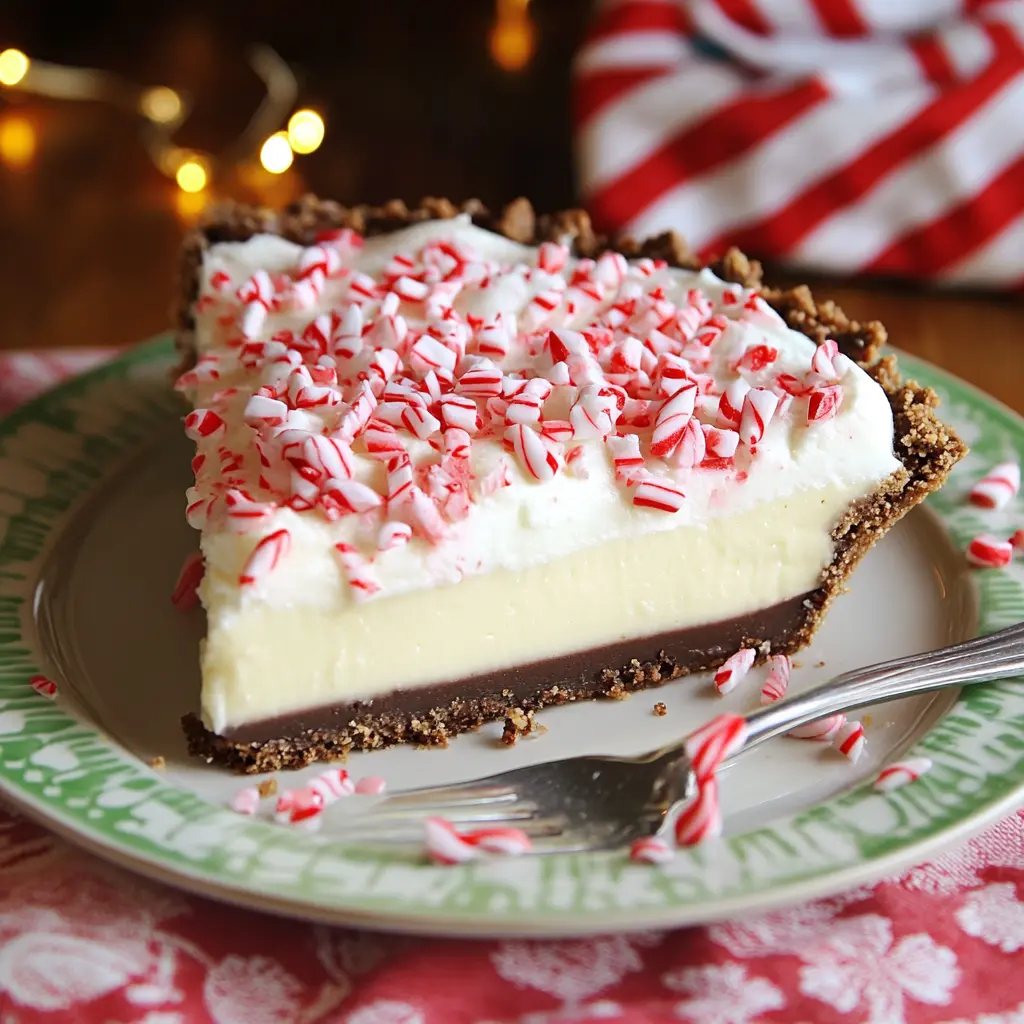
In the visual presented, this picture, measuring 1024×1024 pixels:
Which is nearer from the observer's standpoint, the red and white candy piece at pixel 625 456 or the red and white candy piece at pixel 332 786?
the red and white candy piece at pixel 332 786

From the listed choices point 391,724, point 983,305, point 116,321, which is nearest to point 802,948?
point 391,724

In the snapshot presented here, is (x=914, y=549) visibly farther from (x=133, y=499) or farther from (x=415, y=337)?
(x=133, y=499)

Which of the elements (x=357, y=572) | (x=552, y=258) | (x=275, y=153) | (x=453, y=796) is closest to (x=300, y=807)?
(x=453, y=796)

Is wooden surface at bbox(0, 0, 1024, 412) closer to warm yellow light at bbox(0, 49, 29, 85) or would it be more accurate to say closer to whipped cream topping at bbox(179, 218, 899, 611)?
warm yellow light at bbox(0, 49, 29, 85)

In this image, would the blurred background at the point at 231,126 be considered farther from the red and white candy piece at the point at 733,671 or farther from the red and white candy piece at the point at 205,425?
the red and white candy piece at the point at 733,671

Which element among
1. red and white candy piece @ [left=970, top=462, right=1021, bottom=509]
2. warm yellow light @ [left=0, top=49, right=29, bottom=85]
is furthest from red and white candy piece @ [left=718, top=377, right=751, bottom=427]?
warm yellow light @ [left=0, top=49, right=29, bottom=85]

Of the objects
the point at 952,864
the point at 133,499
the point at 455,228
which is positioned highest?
the point at 455,228

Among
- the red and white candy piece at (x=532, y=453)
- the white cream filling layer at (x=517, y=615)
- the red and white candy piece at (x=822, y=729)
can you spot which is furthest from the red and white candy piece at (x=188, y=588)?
the red and white candy piece at (x=822, y=729)
